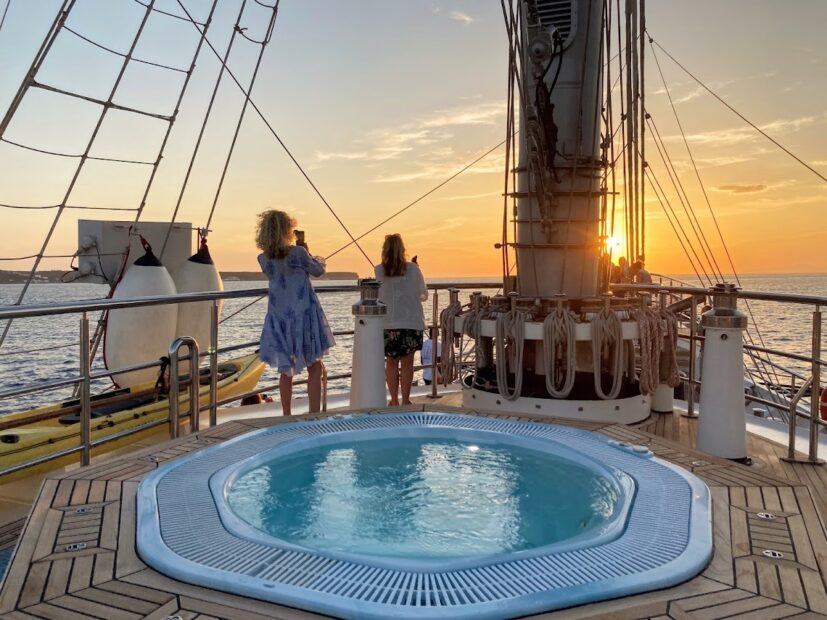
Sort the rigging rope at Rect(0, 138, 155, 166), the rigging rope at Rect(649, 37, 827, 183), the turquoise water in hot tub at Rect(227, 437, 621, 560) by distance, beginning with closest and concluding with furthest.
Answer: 1. the turquoise water in hot tub at Rect(227, 437, 621, 560)
2. the rigging rope at Rect(0, 138, 155, 166)
3. the rigging rope at Rect(649, 37, 827, 183)

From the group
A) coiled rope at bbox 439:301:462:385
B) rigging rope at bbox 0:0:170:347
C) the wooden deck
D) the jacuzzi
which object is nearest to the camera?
the wooden deck

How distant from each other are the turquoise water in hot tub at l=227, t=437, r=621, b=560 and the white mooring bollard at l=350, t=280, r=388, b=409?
934 mm

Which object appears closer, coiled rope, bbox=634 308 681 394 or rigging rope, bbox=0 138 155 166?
coiled rope, bbox=634 308 681 394

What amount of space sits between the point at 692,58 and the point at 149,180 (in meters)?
8.54

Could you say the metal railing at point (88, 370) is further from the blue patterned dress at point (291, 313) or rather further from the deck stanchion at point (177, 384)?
the blue patterned dress at point (291, 313)

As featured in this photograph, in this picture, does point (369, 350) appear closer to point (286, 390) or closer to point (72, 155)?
point (286, 390)

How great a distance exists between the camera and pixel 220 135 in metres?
7.27

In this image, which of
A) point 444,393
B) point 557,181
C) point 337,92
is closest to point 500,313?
point 557,181

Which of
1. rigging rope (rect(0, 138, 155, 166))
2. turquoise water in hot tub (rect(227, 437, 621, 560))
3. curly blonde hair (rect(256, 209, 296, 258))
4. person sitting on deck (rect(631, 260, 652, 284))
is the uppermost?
rigging rope (rect(0, 138, 155, 166))

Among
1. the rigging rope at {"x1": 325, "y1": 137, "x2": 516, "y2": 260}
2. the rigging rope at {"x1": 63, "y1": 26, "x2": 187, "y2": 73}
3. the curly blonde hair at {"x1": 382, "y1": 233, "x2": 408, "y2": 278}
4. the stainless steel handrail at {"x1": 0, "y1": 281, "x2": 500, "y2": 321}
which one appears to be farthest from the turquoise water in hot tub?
the rigging rope at {"x1": 63, "y1": 26, "x2": 187, "y2": 73}

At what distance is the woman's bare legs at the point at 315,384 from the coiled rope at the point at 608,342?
5.64 ft

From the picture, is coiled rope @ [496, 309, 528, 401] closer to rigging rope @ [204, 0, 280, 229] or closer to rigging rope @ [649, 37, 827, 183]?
rigging rope @ [204, 0, 280, 229]

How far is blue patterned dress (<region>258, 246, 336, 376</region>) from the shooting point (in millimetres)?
4129

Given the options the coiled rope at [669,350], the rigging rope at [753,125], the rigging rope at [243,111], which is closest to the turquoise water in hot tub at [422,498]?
the coiled rope at [669,350]
